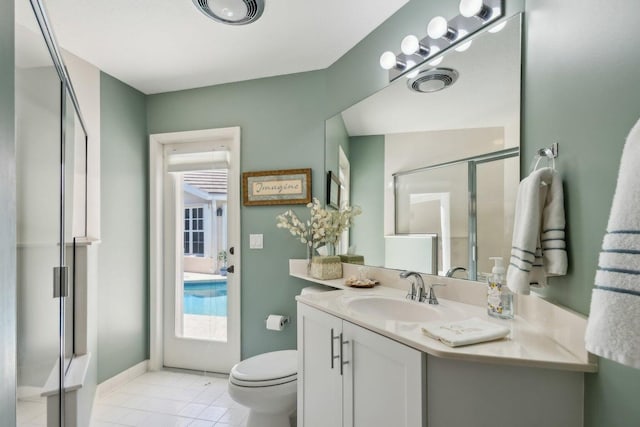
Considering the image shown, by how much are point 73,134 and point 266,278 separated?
1526mm

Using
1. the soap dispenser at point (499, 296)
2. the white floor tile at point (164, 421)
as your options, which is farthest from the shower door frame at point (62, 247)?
the soap dispenser at point (499, 296)

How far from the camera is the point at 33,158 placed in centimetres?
113

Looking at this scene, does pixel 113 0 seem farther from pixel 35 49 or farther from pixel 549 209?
pixel 549 209

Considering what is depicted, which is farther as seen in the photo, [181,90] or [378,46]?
[181,90]

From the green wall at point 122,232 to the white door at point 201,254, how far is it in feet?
0.57

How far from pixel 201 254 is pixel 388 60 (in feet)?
6.67

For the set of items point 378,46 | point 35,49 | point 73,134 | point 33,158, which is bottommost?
point 33,158

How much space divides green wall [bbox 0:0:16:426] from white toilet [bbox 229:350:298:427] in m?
0.94

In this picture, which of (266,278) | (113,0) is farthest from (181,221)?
(113,0)

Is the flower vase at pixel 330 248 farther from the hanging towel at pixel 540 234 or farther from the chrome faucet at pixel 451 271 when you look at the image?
the hanging towel at pixel 540 234

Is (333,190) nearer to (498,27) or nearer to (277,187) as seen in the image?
(277,187)

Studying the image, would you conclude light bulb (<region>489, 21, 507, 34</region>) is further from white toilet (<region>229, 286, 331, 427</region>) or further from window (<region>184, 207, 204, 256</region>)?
window (<region>184, 207, 204, 256</region>)

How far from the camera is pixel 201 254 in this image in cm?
269

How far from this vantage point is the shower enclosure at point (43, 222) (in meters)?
1.01
